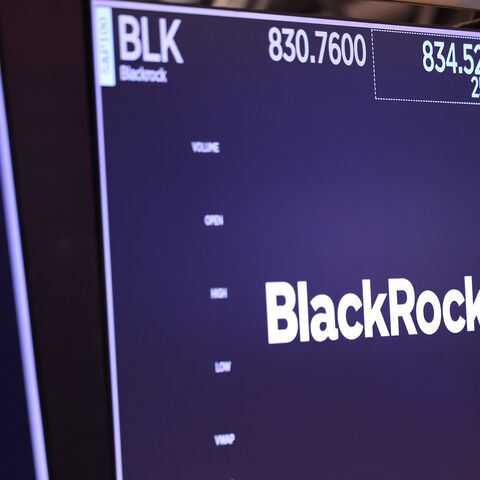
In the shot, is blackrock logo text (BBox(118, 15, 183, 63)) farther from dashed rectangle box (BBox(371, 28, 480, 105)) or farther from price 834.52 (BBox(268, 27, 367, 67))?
dashed rectangle box (BBox(371, 28, 480, 105))

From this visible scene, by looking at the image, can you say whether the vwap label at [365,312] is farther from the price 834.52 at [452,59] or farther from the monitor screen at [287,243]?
the price 834.52 at [452,59]

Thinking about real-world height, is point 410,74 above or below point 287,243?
above

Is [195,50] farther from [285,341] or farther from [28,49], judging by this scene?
[285,341]

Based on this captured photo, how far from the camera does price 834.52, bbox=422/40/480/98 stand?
0.81 meters

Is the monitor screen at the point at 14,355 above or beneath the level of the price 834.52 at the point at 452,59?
beneath

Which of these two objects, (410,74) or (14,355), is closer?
(14,355)

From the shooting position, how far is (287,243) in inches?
29.2

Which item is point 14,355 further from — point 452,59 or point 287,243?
point 452,59

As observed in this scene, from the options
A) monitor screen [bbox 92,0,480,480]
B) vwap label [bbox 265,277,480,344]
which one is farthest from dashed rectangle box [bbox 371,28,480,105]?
vwap label [bbox 265,277,480,344]

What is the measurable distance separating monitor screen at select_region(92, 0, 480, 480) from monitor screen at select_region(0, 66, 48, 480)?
0.07 meters

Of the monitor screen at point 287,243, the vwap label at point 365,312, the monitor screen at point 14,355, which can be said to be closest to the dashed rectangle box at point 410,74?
the monitor screen at point 287,243

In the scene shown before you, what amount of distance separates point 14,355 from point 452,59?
48cm

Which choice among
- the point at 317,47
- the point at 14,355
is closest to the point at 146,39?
the point at 317,47

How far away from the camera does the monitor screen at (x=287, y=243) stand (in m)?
0.70
